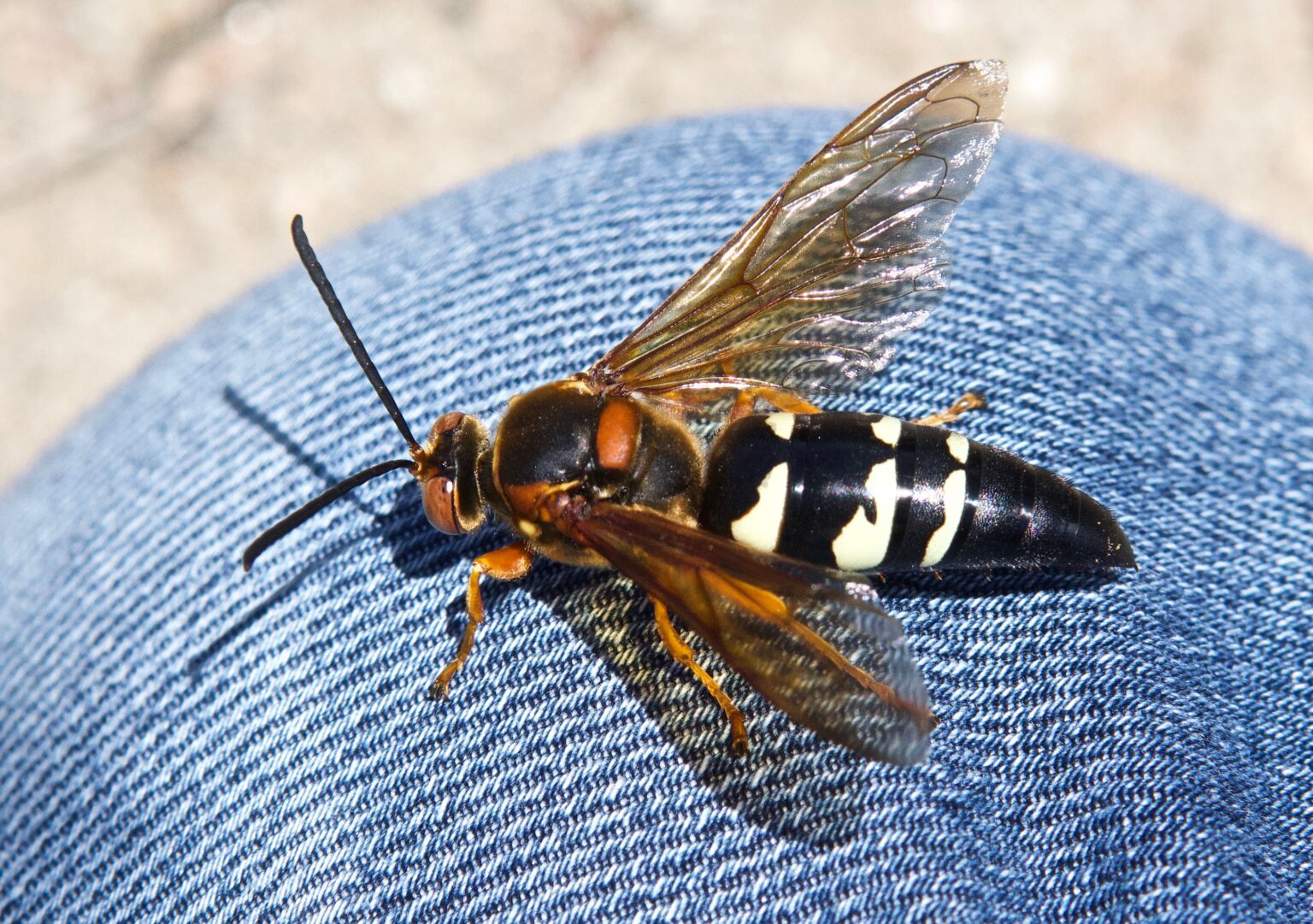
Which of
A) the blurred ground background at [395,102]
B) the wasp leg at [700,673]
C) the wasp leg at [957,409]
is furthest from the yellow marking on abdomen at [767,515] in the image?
the blurred ground background at [395,102]

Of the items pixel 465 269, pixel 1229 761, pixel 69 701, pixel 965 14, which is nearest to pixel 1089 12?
pixel 965 14

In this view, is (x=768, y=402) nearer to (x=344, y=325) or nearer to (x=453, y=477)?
(x=453, y=477)

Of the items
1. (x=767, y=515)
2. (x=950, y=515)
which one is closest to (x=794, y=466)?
(x=767, y=515)

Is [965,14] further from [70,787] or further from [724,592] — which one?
[70,787]

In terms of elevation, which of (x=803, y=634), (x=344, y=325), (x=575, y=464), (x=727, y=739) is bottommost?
(x=727, y=739)

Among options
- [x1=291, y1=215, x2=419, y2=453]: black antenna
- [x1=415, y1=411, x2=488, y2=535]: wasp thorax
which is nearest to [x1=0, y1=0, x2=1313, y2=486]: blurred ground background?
[x1=291, y1=215, x2=419, y2=453]: black antenna

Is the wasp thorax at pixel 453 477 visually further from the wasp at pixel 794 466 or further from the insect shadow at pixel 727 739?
the insect shadow at pixel 727 739
